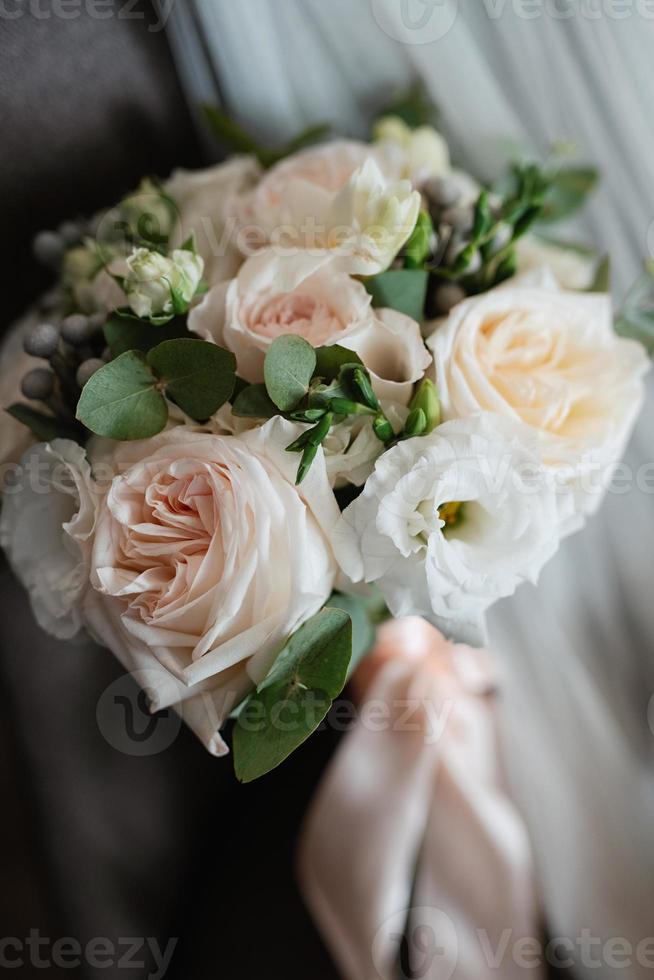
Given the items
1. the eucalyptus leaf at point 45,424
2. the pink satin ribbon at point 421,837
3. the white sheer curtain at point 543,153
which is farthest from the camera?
the pink satin ribbon at point 421,837

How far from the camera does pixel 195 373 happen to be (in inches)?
17.7

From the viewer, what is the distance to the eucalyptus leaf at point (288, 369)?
0.42 m

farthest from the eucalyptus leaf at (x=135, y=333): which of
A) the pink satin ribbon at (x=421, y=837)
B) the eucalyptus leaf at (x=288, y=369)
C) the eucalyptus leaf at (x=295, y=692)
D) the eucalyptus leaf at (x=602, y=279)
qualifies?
the pink satin ribbon at (x=421, y=837)

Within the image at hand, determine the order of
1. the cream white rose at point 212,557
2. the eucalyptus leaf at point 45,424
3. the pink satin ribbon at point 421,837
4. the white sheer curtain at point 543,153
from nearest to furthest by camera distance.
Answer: the cream white rose at point 212,557 → the eucalyptus leaf at point 45,424 → the white sheer curtain at point 543,153 → the pink satin ribbon at point 421,837

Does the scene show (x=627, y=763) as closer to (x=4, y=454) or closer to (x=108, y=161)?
(x=4, y=454)

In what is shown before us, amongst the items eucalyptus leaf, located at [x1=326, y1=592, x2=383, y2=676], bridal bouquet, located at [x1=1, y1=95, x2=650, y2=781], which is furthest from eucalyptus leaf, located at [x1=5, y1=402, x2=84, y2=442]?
eucalyptus leaf, located at [x1=326, y1=592, x2=383, y2=676]

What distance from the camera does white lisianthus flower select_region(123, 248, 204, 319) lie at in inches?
17.5

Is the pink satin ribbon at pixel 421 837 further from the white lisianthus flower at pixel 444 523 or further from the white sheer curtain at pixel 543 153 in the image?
the white lisianthus flower at pixel 444 523

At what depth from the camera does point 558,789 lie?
0.80 metres

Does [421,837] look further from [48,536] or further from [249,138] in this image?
[249,138]

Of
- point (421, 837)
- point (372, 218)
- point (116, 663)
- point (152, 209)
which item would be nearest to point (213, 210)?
point (152, 209)

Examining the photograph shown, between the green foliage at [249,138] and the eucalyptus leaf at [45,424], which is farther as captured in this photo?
the green foliage at [249,138]

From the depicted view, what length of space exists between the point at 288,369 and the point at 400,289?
122 mm

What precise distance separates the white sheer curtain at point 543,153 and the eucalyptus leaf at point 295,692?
1.15 ft
